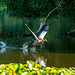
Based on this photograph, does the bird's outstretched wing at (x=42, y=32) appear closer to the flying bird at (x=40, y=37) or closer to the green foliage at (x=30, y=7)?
the flying bird at (x=40, y=37)

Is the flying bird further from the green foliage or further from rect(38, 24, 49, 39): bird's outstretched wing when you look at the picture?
the green foliage

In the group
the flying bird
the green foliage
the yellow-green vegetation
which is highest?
the green foliage

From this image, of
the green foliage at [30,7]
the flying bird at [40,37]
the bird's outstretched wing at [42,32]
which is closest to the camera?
the flying bird at [40,37]

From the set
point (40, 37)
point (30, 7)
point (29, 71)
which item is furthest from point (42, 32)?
point (29, 71)

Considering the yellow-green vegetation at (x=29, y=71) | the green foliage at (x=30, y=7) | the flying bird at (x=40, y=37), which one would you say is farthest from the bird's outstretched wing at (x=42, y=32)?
the yellow-green vegetation at (x=29, y=71)

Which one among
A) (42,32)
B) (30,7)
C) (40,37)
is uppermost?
(30,7)

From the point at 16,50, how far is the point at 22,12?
3440mm

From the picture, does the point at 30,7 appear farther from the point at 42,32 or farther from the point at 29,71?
the point at 29,71

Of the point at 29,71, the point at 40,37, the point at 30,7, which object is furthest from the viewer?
the point at 30,7

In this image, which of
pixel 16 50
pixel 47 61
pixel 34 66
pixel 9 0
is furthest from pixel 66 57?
pixel 34 66

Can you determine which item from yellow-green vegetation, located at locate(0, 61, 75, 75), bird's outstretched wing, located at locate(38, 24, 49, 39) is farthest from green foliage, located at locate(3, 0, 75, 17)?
yellow-green vegetation, located at locate(0, 61, 75, 75)

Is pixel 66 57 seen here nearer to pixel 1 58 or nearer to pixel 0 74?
pixel 1 58

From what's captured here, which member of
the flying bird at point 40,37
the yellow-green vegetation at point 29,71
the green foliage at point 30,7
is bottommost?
the flying bird at point 40,37

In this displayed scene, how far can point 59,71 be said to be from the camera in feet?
15.9
